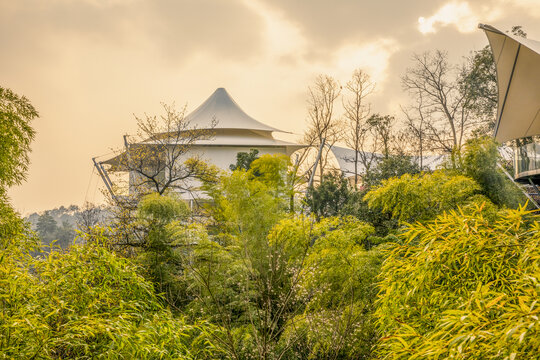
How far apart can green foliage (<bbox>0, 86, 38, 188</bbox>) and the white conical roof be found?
18324 millimetres

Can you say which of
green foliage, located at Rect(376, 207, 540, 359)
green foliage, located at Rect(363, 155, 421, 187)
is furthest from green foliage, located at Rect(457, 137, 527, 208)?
green foliage, located at Rect(376, 207, 540, 359)

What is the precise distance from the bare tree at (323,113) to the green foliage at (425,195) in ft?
44.3

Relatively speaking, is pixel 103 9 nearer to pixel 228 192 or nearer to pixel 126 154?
pixel 126 154

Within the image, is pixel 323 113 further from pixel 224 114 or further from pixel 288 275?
pixel 288 275

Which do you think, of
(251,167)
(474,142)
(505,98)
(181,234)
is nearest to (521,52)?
(505,98)

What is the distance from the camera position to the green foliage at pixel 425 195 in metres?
8.00

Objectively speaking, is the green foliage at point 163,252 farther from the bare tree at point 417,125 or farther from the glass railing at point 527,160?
the bare tree at point 417,125

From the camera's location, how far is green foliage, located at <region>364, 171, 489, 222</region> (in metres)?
8.00

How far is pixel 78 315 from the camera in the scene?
3914 mm

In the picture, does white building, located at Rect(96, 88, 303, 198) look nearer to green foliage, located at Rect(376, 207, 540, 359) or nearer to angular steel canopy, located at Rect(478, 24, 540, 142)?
angular steel canopy, located at Rect(478, 24, 540, 142)

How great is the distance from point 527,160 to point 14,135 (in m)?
11.9

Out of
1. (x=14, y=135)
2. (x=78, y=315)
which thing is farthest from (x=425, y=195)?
(x=14, y=135)

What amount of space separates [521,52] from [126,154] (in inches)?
535

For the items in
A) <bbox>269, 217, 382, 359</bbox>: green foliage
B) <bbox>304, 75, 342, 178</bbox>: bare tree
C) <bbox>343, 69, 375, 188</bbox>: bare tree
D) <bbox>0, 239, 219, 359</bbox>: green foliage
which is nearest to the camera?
<bbox>0, 239, 219, 359</bbox>: green foliage
